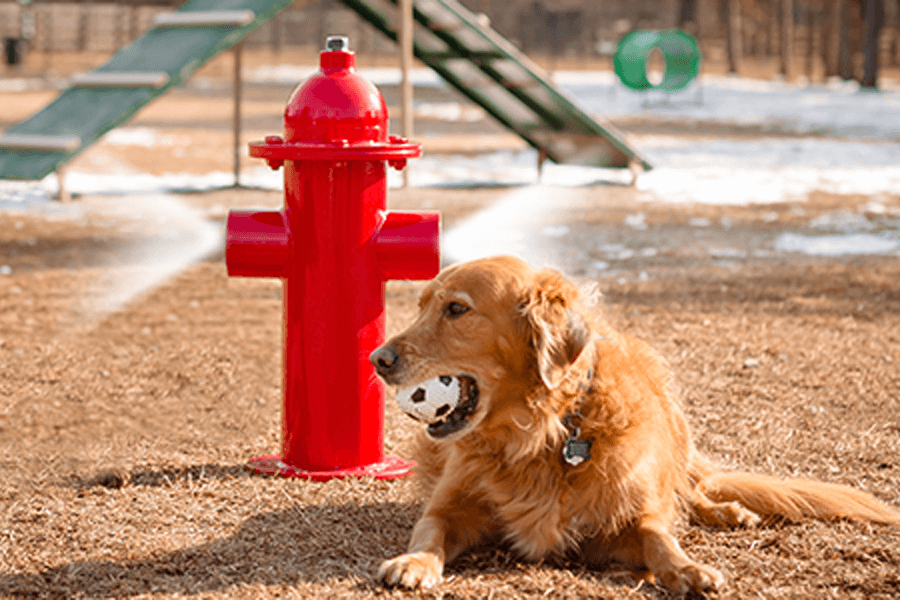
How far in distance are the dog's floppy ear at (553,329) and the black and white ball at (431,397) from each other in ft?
0.83

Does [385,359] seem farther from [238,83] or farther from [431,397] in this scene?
[238,83]

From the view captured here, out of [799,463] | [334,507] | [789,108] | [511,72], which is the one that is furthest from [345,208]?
[789,108]

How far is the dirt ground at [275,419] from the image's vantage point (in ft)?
10.6

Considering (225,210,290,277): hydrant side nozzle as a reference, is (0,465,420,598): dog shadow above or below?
below

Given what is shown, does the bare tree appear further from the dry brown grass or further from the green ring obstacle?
the dry brown grass

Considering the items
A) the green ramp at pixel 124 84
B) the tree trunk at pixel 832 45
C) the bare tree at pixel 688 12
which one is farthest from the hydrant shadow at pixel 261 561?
the bare tree at pixel 688 12

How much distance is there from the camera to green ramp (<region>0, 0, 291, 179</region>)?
27.6ft

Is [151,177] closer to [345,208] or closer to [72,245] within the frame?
[72,245]

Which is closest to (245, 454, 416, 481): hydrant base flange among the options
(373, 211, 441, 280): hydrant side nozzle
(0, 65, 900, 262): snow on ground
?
(373, 211, 441, 280): hydrant side nozzle

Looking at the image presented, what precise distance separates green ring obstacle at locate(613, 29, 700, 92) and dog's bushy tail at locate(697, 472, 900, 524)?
77.1ft

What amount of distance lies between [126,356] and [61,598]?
2905 mm

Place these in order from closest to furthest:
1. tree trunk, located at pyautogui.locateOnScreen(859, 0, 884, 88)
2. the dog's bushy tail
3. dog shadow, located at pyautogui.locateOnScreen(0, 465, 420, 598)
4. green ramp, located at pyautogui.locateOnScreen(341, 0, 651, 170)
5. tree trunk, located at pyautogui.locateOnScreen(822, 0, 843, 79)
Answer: dog shadow, located at pyautogui.locateOnScreen(0, 465, 420, 598)
the dog's bushy tail
green ramp, located at pyautogui.locateOnScreen(341, 0, 651, 170)
tree trunk, located at pyautogui.locateOnScreen(859, 0, 884, 88)
tree trunk, located at pyautogui.locateOnScreen(822, 0, 843, 79)

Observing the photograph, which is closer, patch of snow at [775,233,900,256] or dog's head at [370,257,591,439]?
dog's head at [370,257,591,439]

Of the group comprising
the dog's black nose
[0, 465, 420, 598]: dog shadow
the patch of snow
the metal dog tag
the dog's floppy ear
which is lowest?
[0, 465, 420, 598]: dog shadow
